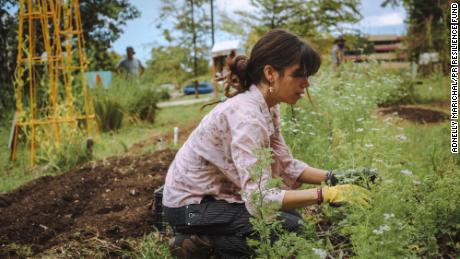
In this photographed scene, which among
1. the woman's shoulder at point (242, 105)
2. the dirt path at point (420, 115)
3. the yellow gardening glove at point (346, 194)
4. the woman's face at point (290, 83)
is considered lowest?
the dirt path at point (420, 115)

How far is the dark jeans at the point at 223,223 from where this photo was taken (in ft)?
8.51

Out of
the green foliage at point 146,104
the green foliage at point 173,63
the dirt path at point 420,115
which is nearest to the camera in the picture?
the dirt path at point 420,115

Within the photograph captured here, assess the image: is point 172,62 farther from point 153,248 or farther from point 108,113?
point 153,248

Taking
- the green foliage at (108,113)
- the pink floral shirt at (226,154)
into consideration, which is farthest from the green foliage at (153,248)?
the green foliage at (108,113)

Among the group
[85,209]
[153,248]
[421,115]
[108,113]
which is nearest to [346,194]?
[153,248]

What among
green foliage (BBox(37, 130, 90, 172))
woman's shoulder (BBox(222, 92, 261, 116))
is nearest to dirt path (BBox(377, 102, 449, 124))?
green foliage (BBox(37, 130, 90, 172))

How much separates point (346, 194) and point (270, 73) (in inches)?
27.3

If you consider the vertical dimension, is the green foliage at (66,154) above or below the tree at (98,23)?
below

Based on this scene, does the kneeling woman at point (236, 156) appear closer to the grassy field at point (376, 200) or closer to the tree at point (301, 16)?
the grassy field at point (376, 200)

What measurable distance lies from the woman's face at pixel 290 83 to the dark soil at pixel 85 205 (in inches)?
53.6

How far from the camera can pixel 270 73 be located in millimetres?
2473

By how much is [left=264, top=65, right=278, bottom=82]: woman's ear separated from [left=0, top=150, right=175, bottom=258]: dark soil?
138 cm

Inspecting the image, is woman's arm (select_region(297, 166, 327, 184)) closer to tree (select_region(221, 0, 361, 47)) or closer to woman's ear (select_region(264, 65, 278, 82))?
woman's ear (select_region(264, 65, 278, 82))

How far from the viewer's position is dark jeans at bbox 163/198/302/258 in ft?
8.51
